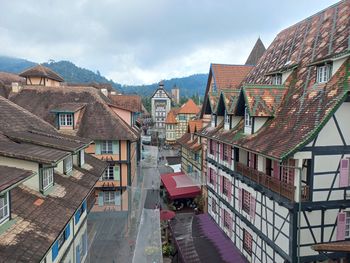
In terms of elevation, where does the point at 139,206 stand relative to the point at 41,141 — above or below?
below

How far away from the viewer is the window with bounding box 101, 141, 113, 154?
27828mm

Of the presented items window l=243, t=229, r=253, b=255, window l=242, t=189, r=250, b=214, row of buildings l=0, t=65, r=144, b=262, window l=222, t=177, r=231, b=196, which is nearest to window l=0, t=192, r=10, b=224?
row of buildings l=0, t=65, r=144, b=262

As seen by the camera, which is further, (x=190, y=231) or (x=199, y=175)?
(x=199, y=175)

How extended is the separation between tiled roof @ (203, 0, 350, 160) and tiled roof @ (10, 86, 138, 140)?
11.2 m

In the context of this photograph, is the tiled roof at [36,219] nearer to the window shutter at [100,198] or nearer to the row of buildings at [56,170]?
the row of buildings at [56,170]

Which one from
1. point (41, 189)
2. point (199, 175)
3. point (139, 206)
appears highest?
point (41, 189)

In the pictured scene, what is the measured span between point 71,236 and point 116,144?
1397 cm

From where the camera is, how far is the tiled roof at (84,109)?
89.8 ft

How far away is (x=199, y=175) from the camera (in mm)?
31766

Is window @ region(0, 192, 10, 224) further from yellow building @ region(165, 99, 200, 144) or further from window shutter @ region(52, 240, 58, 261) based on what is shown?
yellow building @ region(165, 99, 200, 144)

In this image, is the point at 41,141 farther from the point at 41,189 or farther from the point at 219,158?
the point at 219,158

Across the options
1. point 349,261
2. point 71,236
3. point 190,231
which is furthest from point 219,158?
point 349,261

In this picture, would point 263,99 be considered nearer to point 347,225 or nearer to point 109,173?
point 347,225

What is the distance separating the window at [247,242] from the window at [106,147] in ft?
50.4
